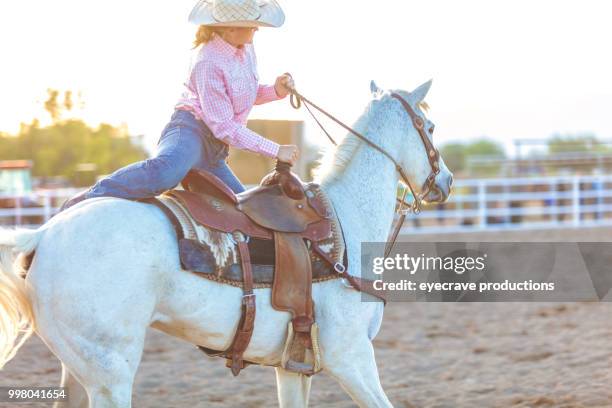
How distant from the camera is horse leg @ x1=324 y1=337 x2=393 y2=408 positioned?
11.1ft

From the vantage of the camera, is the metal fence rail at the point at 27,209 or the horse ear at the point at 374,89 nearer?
the horse ear at the point at 374,89

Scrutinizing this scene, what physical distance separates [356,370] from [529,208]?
577 inches

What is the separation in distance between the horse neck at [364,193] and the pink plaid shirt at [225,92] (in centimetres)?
42

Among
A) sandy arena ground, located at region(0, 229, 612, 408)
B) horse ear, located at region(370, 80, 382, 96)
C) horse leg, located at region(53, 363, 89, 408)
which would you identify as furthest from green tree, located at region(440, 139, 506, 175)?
horse leg, located at region(53, 363, 89, 408)

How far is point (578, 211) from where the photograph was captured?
16672 mm

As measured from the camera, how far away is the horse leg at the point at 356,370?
134 inches

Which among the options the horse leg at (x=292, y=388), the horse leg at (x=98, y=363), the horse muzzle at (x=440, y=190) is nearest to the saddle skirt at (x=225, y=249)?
the horse leg at (x=98, y=363)

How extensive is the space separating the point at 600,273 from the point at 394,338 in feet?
10.9

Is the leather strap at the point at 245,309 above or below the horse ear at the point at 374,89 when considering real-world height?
below

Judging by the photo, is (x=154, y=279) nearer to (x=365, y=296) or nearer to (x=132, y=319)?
(x=132, y=319)

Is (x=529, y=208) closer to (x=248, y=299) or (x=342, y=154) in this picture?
(x=342, y=154)

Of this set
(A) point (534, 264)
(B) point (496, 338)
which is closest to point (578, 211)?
(A) point (534, 264)

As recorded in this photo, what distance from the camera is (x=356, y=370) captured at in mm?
3424

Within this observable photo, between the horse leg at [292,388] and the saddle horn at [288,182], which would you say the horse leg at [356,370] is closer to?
the horse leg at [292,388]
